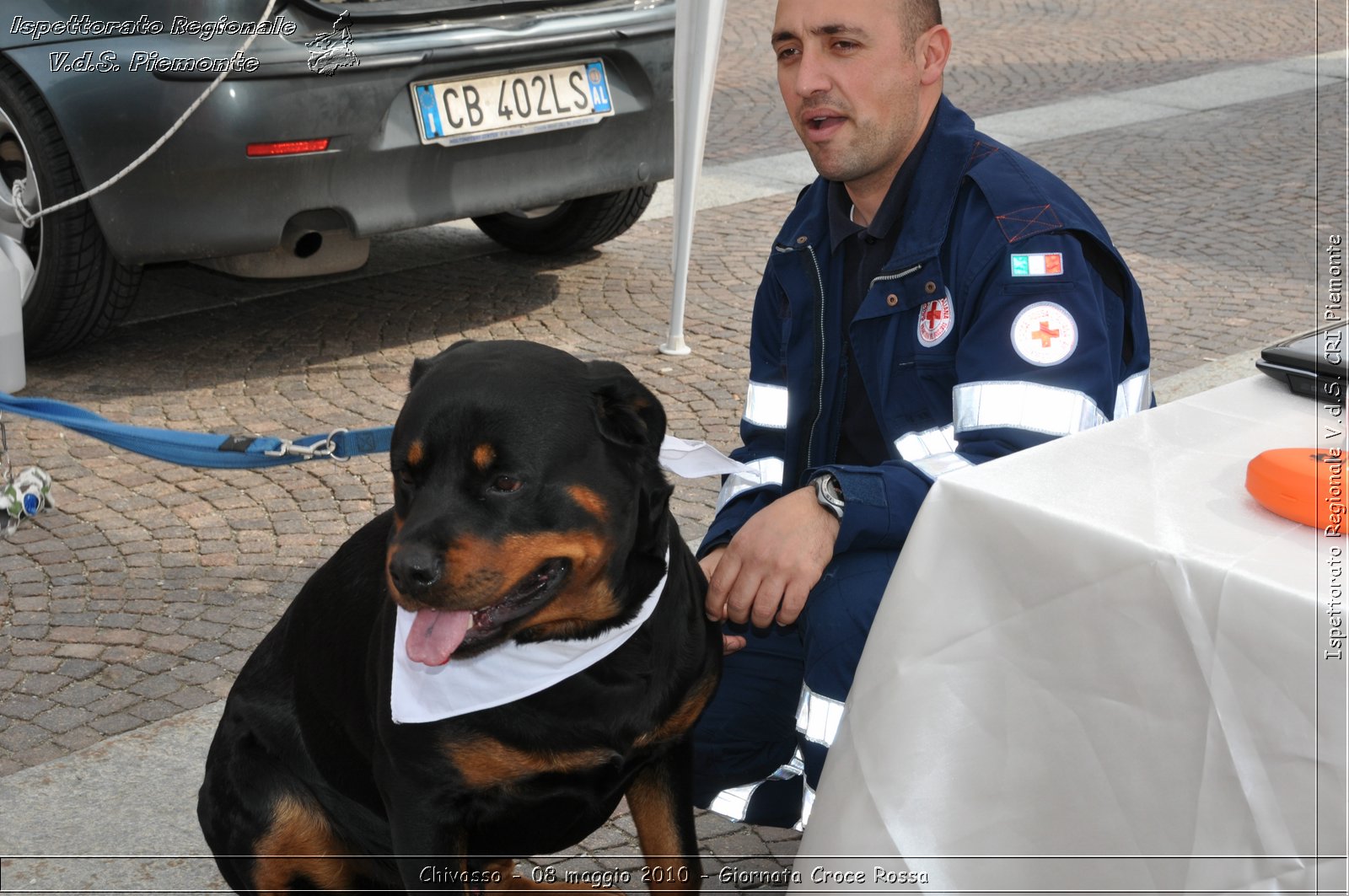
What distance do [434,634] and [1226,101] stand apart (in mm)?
9452

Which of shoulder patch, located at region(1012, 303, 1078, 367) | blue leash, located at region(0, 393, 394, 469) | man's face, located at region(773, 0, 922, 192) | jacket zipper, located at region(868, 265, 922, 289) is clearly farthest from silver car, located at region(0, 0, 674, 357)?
shoulder patch, located at region(1012, 303, 1078, 367)

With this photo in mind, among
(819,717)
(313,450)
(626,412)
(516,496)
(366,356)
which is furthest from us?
(366,356)

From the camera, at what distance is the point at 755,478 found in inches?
113

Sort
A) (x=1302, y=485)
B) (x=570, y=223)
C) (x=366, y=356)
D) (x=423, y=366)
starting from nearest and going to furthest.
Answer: (x=1302, y=485)
(x=423, y=366)
(x=366, y=356)
(x=570, y=223)

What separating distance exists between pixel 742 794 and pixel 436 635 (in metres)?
1.06

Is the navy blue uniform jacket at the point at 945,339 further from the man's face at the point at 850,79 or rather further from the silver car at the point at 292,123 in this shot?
the silver car at the point at 292,123

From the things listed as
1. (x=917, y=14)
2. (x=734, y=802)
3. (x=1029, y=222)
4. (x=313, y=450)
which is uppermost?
(x=917, y=14)

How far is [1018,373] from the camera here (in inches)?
93.8

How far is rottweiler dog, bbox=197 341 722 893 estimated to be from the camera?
7.02ft

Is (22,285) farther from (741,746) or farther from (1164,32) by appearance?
(1164,32)

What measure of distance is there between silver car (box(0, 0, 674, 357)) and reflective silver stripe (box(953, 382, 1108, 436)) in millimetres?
3223

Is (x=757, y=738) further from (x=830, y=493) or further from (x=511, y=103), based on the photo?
(x=511, y=103)

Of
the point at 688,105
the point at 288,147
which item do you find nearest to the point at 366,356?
the point at 288,147

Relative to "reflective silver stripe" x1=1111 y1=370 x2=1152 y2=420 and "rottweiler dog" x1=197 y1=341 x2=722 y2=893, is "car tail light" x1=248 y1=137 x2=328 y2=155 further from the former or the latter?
"reflective silver stripe" x1=1111 y1=370 x2=1152 y2=420
